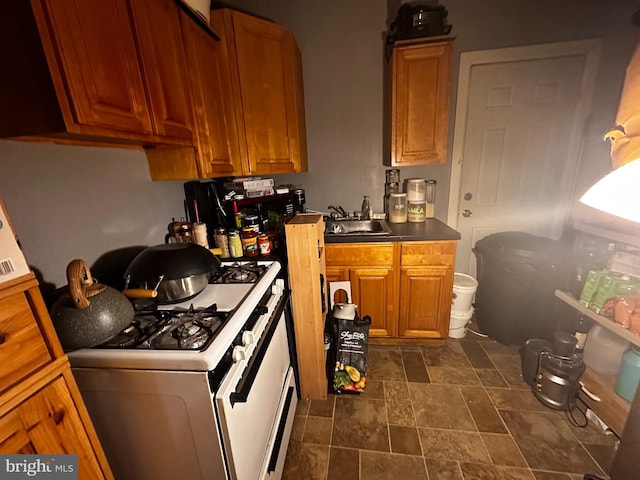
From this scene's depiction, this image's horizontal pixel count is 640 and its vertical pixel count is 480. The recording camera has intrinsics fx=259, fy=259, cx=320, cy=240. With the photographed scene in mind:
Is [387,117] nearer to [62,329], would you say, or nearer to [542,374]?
[542,374]

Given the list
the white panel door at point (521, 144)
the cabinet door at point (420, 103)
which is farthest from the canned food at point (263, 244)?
the white panel door at point (521, 144)

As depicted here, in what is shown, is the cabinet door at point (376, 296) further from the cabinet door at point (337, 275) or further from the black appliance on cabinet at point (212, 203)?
the black appliance on cabinet at point (212, 203)

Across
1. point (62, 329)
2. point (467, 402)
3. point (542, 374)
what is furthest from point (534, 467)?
point (62, 329)

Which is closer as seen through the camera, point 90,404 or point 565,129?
point 90,404

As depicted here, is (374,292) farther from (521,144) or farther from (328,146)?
(521,144)

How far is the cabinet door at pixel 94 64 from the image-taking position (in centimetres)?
68

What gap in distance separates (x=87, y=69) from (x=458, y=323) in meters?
2.50

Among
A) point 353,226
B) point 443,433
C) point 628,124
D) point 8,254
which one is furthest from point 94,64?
point 443,433

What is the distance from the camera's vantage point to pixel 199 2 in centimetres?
128

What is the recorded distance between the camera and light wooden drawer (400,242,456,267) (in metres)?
1.78

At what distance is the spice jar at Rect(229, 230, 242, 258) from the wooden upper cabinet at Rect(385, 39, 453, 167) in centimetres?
127

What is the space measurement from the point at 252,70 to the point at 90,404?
1770mm

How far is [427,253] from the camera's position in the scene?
1810mm

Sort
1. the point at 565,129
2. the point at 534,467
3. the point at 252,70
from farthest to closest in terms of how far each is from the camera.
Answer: the point at 565,129 < the point at 252,70 < the point at 534,467
